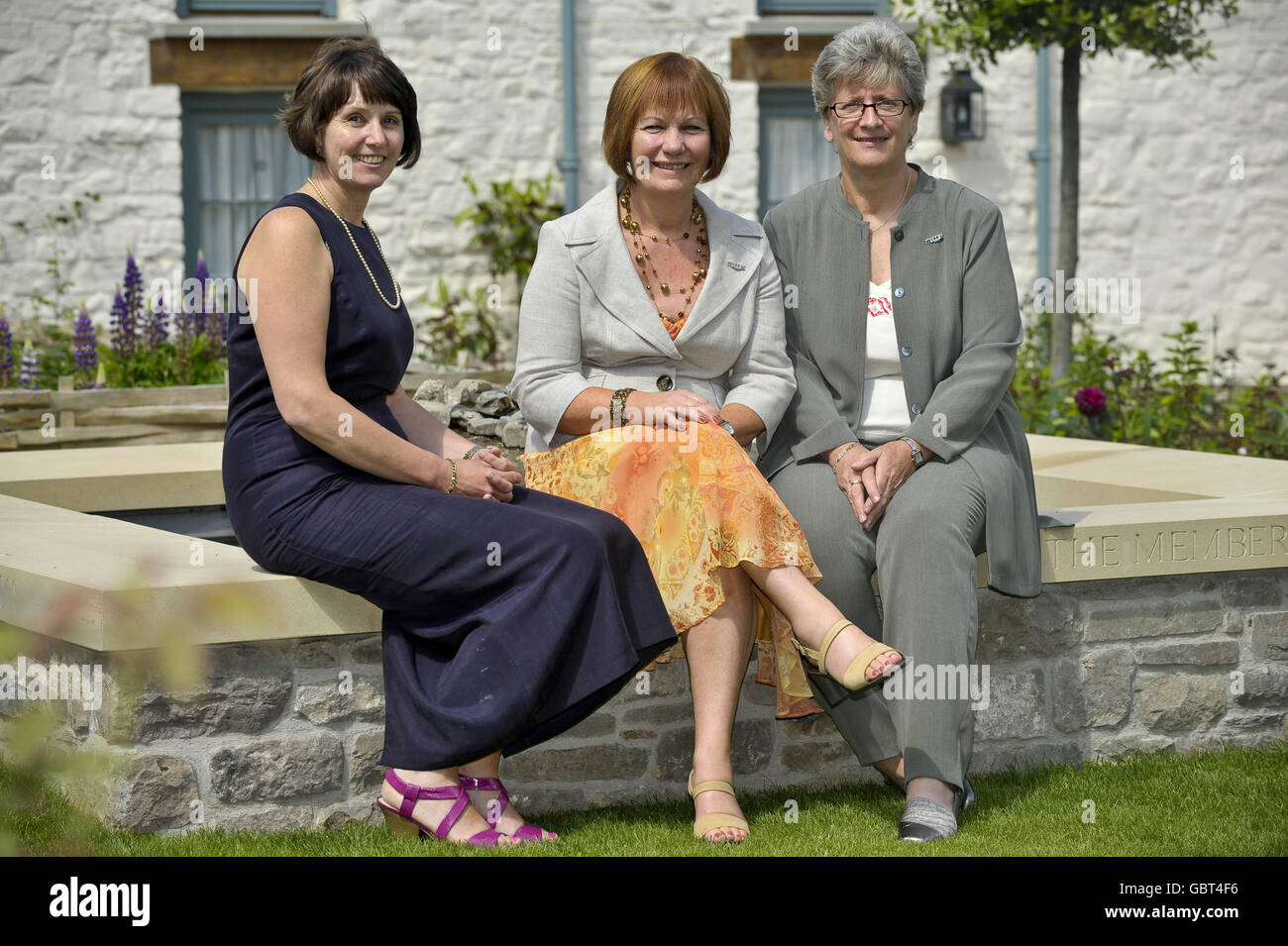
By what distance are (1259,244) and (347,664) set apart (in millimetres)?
Answer: 8631

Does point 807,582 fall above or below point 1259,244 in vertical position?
below

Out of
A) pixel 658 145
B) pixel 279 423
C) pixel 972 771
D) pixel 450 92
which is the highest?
pixel 450 92

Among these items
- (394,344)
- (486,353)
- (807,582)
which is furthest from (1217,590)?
(486,353)

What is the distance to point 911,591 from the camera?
355cm

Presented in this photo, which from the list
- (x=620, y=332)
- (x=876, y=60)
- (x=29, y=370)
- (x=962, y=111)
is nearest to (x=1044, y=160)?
(x=962, y=111)

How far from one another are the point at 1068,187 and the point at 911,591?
6030 mm

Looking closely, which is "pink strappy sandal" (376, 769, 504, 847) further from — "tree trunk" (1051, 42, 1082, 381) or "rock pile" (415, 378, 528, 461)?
"tree trunk" (1051, 42, 1082, 381)

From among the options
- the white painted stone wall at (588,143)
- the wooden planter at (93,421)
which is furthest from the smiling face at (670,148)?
the white painted stone wall at (588,143)

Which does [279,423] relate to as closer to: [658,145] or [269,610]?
[269,610]

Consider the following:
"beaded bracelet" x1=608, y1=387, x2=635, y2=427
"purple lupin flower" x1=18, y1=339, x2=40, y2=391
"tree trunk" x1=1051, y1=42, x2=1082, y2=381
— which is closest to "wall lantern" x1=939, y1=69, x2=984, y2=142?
"tree trunk" x1=1051, y1=42, x2=1082, y2=381

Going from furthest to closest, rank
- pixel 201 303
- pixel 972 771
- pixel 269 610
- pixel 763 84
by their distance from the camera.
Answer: pixel 763 84 < pixel 201 303 < pixel 972 771 < pixel 269 610

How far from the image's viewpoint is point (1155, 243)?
10375 mm

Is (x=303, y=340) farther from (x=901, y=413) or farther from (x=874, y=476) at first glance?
(x=901, y=413)

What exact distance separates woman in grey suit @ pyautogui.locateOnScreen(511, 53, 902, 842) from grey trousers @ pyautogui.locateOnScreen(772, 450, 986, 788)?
7.0 inches
